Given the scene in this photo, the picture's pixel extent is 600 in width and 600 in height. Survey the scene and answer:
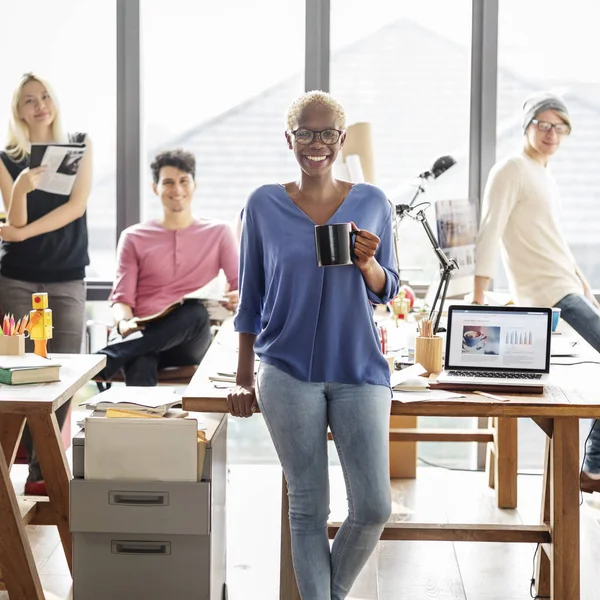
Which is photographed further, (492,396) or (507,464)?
(507,464)

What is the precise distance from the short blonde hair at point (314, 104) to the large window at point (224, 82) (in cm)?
259

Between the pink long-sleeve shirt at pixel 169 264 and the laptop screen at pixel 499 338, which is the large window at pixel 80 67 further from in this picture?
the laptop screen at pixel 499 338

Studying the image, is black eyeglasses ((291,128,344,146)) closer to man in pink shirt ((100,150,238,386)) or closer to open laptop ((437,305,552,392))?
open laptop ((437,305,552,392))

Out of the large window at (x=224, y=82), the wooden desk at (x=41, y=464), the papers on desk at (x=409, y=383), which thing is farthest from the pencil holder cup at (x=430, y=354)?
the large window at (x=224, y=82)

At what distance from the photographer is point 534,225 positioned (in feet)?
13.2

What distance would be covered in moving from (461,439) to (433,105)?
5.70 feet

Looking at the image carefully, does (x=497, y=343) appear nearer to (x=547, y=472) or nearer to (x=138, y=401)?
(x=547, y=472)

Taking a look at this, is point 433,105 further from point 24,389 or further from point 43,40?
point 24,389

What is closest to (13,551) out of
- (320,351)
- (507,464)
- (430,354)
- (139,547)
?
(139,547)

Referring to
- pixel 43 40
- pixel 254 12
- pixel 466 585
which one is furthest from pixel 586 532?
pixel 43 40

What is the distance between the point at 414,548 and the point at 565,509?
88 centimetres

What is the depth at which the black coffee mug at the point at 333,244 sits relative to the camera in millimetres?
2129

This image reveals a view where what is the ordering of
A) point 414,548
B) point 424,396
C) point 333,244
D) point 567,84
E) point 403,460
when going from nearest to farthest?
point 333,244 → point 424,396 → point 414,548 → point 403,460 → point 567,84

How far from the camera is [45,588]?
117 inches
